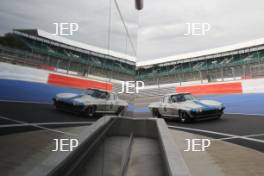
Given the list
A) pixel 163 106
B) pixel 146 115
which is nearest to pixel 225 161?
pixel 163 106

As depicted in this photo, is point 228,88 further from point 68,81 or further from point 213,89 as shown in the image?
point 68,81

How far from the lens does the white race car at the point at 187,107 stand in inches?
108

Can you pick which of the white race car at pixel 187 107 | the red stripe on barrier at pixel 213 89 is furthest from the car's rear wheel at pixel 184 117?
the red stripe on barrier at pixel 213 89

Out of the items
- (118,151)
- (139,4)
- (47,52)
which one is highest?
(139,4)

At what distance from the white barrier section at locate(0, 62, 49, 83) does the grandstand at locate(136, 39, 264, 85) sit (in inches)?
91.1

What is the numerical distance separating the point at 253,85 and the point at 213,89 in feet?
1.26

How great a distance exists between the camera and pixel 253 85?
248 cm

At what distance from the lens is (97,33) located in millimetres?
675

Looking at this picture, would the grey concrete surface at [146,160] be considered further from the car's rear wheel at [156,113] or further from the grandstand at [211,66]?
the grandstand at [211,66]

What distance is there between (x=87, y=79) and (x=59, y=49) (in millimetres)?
176

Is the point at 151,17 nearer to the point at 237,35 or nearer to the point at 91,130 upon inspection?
the point at 237,35

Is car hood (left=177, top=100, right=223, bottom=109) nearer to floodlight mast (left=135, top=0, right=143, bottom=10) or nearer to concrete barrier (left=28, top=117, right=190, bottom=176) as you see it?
concrete barrier (left=28, top=117, right=190, bottom=176)

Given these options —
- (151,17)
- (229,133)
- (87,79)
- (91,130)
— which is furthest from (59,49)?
(151,17)

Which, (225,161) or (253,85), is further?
(253,85)
